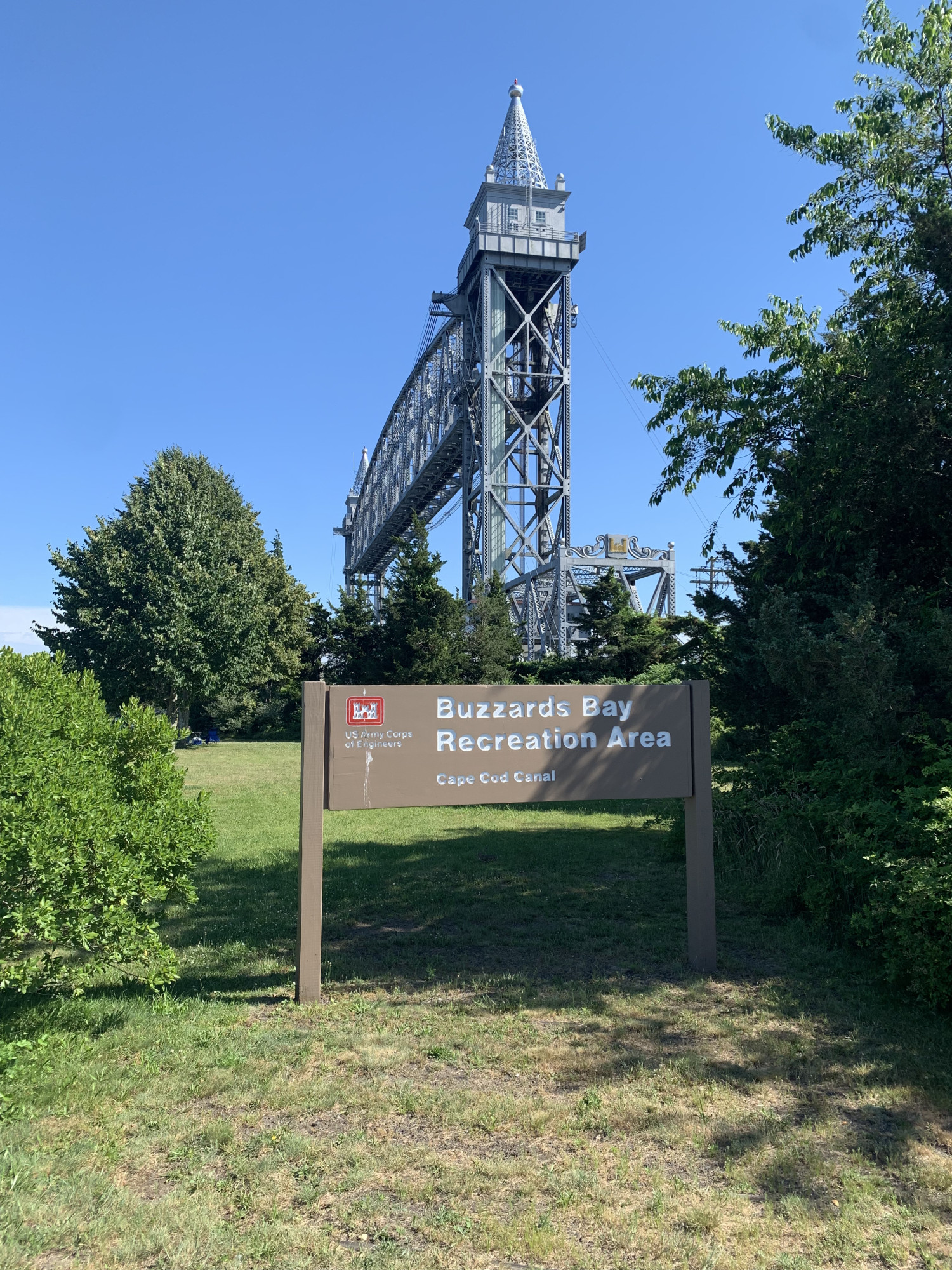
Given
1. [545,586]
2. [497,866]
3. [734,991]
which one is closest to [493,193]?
[545,586]

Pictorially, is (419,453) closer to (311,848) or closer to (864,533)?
(864,533)

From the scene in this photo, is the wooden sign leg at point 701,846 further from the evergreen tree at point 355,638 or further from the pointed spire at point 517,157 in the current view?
the pointed spire at point 517,157

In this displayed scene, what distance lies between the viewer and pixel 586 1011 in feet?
17.5

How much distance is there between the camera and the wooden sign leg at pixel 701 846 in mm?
6199

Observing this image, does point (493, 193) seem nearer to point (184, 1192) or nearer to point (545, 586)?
point (545, 586)

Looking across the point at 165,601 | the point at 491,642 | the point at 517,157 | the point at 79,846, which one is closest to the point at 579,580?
the point at 491,642

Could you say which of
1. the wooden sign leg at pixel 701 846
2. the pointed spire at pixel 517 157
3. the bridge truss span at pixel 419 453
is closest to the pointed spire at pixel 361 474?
the bridge truss span at pixel 419 453

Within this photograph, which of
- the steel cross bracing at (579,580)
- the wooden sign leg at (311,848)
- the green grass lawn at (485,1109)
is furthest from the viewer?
the steel cross bracing at (579,580)

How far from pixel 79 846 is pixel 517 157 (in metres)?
58.2

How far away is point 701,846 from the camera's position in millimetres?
6371

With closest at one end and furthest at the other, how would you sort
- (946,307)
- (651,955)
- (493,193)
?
(651,955) → (946,307) → (493,193)

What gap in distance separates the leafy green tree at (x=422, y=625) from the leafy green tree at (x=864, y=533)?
61.8 feet

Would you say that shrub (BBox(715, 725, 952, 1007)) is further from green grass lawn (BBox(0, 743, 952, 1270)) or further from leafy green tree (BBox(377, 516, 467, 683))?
leafy green tree (BBox(377, 516, 467, 683))

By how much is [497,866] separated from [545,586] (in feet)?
111
